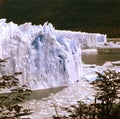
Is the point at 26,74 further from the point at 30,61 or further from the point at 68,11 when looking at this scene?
the point at 68,11

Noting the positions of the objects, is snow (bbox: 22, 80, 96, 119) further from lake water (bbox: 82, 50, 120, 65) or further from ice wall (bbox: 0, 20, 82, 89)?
lake water (bbox: 82, 50, 120, 65)

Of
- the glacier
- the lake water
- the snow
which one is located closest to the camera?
the snow

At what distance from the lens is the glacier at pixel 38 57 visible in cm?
1166

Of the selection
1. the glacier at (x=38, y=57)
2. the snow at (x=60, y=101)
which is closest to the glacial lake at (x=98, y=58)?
the glacier at (x=38, y=57)

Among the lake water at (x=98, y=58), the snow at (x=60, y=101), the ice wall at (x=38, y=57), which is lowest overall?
the lake water at (x=98, y=58)

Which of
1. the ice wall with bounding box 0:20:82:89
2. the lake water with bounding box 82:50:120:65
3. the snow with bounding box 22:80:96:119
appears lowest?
the lake water with bounding box 82:50:120:65

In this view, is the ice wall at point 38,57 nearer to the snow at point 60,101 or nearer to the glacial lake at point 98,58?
the snow at point 60,101

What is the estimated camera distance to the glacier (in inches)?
459

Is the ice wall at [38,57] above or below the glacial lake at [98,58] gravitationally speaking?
above

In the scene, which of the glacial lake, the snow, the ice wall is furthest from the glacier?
the glacial lake

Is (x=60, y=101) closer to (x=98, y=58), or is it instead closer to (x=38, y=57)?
(x=38, y=57)

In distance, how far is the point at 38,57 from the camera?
12.1m

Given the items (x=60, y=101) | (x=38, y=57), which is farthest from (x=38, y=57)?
(x=60, y=101)

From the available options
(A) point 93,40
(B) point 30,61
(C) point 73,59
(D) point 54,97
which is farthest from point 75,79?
(A) point 93,40
